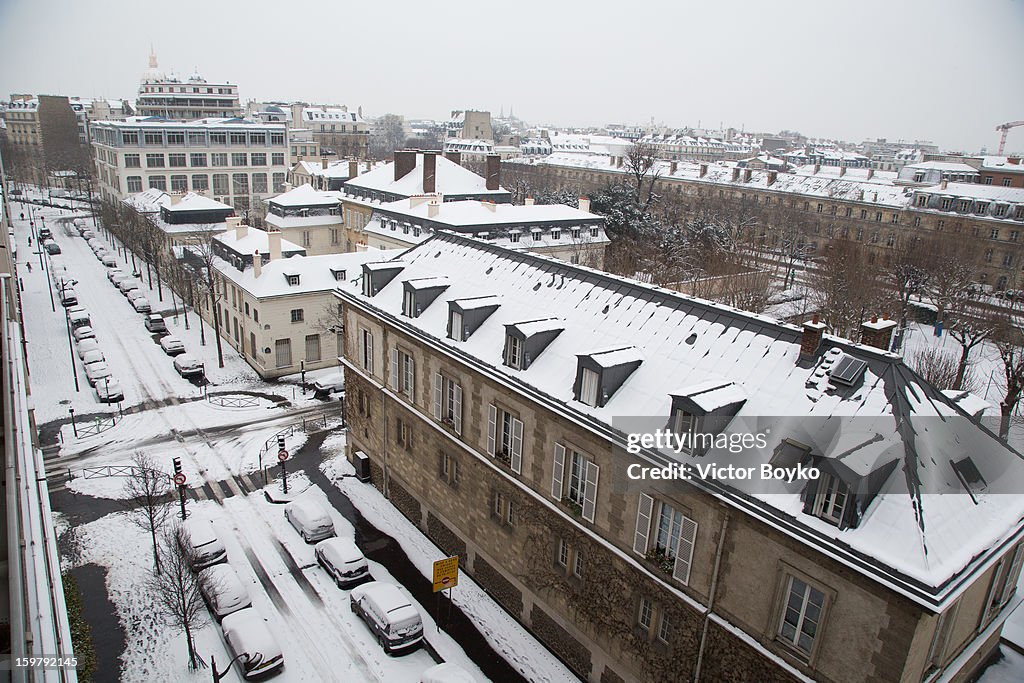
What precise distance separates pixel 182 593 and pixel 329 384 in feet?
74.6

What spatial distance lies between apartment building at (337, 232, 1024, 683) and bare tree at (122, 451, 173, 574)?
10300 millimetres

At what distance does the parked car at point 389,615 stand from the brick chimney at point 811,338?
15.1 meters

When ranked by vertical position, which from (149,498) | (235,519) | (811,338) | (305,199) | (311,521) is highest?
(811,338)

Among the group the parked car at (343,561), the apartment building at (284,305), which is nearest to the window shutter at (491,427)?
the parked car at (343,561)

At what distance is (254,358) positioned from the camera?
46562 millimetres

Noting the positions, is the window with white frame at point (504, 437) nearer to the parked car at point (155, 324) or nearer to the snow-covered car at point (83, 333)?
the snow-covered car at point (83, 333)

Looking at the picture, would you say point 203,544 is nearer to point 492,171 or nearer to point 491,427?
point 491,427

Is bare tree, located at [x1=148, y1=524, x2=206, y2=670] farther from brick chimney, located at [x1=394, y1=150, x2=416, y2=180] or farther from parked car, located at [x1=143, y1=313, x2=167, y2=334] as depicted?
brick chimney, located at [x1=394, y1=150, x2=416, y2=180]

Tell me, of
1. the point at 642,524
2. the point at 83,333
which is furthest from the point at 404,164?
the point at 642,524

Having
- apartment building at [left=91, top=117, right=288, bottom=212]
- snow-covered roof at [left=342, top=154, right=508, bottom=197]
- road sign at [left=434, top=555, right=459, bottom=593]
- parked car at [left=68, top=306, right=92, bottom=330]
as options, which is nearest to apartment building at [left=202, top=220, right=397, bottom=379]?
parked car at [left=68, top=306, right=92, bottom=330]

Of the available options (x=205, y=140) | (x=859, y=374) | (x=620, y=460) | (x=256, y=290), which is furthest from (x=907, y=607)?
(x=205, y=140)

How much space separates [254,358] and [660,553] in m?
36.5

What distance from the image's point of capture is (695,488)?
16.4m

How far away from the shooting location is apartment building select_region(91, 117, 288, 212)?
92.3 m
